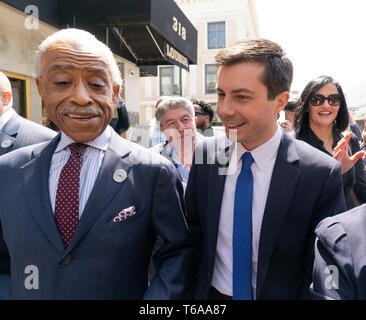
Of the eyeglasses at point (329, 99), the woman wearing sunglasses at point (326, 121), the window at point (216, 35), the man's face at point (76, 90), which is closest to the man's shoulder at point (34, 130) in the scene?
the man's face at point (76, 90)

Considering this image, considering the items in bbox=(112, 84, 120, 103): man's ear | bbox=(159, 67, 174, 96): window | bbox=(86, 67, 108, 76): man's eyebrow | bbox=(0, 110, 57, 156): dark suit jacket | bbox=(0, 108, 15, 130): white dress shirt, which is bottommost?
bbox=(0, 110, 57, 156): dark suit jacket

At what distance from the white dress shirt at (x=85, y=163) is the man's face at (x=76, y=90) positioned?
0.19ft

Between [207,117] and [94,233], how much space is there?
12.9 feet

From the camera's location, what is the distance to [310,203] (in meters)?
1.50

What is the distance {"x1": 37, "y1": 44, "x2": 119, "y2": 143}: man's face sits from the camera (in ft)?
4.65

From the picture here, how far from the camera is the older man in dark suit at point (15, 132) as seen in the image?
2371 millimetres

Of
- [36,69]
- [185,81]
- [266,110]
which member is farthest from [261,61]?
[185,81]

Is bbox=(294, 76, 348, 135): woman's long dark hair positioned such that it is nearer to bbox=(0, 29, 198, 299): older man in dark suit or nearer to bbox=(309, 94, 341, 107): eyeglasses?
bbox=(309, 94, 341, 107): eyeglasses

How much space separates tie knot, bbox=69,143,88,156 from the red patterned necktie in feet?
0.06

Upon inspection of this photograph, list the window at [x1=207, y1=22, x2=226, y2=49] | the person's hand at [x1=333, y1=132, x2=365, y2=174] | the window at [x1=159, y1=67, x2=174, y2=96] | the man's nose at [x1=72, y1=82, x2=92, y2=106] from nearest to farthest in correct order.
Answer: the man's nose at [x1=72, y1=82, x2=92, y2=106], the person's hand at [x1=333, y1=132, x2=365, y2=174], the window at [x1=207, y1=22, x2=226, y2=49], the window at [x1=159, y1=67, x2=174, y2=96]

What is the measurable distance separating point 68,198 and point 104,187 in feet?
0.56

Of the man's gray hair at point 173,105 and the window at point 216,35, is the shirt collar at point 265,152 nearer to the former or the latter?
the man's gray hair at point 173,105

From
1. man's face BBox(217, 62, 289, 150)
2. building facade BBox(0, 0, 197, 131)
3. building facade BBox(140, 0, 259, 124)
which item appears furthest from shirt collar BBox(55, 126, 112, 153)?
building facade BBox(140, 0, 259, 124)

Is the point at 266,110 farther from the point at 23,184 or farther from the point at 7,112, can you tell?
the point at 7,112
